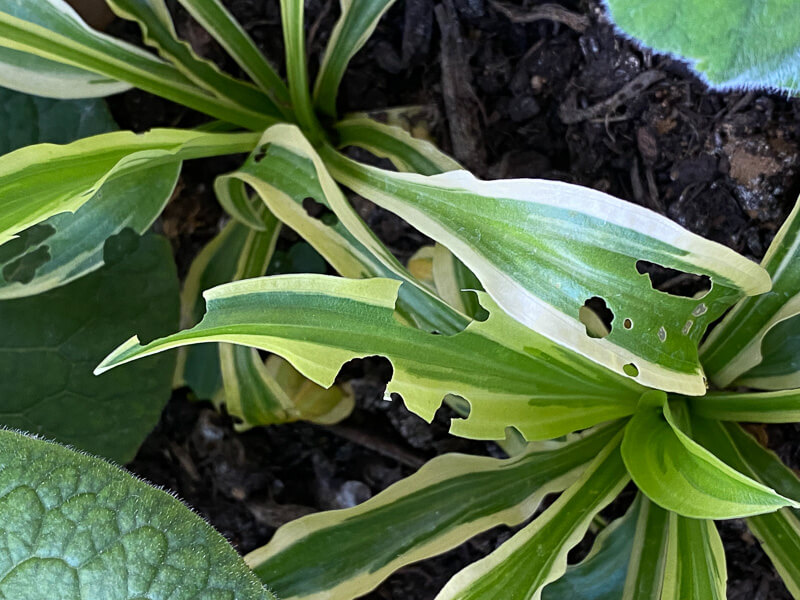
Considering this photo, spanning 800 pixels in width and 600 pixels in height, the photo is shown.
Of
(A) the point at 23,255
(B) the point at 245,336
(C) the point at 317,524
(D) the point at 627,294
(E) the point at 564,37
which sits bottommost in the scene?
(C) the point at 317,524

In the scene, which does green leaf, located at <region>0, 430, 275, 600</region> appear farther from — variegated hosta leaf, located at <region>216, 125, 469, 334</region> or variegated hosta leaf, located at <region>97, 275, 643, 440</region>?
variegated hosta leaf, located at <region>216, 125, 469, 334</region>

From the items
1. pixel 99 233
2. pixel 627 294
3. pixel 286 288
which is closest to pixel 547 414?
pixel 627 294

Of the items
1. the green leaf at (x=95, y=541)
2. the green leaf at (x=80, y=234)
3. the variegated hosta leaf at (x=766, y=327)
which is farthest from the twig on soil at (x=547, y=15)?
the green leaf at (x=95, y=541)

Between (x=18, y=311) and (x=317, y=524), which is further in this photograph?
(x=18, y=311)

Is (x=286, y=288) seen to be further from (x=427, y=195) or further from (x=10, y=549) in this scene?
(x=10, y=549)

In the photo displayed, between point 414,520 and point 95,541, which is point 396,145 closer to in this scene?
point 414,520

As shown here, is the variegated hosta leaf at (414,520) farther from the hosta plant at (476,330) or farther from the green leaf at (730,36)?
the green leaf at (730,36)
